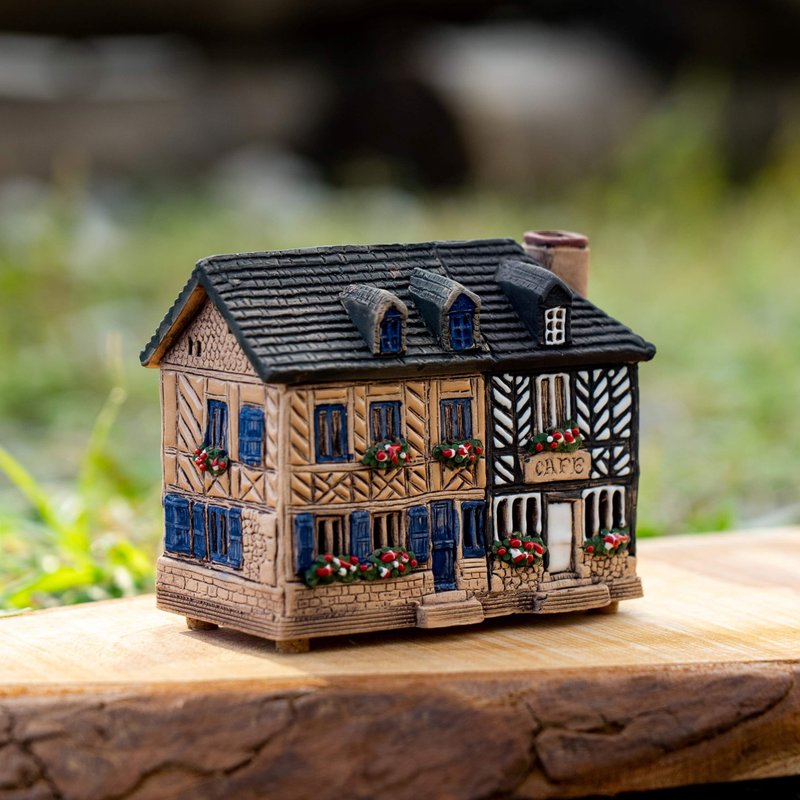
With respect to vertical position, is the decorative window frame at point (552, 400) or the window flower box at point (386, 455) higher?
the decorative window frame at point (552, 400)

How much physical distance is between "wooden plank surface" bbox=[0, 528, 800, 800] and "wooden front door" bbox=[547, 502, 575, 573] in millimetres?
247

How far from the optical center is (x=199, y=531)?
600 centimetres

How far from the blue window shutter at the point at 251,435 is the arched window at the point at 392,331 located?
51cm

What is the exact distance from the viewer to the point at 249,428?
5.71 meters

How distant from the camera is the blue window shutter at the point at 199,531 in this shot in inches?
235

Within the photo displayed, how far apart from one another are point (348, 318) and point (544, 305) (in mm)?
752

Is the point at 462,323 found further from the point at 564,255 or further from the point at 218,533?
the point at 218,533

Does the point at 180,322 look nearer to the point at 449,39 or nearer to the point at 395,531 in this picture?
the point at 395,531

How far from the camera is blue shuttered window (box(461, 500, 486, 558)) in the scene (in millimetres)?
5953

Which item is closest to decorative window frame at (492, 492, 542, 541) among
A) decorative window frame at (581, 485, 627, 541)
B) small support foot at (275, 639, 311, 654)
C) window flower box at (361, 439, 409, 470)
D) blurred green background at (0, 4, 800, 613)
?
decorative window frame at (581, 485, 627, 541)

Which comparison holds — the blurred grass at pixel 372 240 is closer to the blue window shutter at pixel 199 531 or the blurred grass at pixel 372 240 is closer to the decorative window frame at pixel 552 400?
the blue window shutter at pixel 199 531

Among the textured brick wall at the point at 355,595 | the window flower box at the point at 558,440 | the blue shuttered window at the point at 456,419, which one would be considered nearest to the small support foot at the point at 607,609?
the window flower box at the point at 558,440

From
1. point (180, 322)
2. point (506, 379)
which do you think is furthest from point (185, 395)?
point (506, 379)

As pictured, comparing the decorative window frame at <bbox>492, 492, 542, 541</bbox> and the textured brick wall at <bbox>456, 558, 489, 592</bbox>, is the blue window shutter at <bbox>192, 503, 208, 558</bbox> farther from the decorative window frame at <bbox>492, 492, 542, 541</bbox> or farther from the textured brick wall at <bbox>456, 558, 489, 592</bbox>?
the decorative window frame at <bbox>492, 492, 542, 541</bbox>
